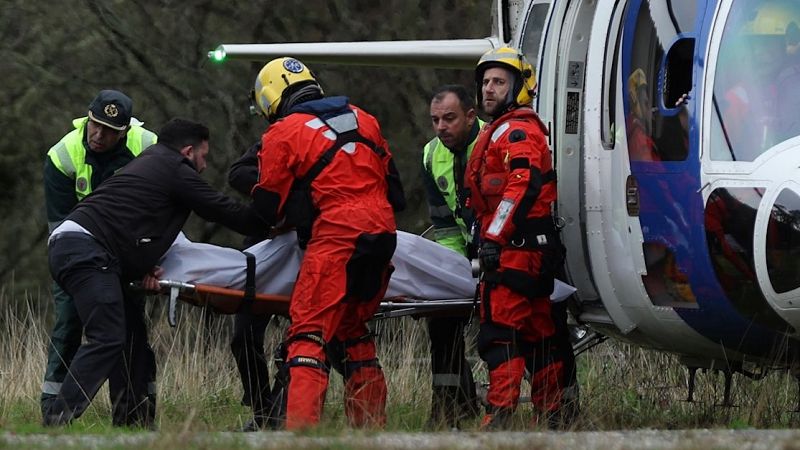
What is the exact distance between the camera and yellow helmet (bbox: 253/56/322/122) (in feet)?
28.3

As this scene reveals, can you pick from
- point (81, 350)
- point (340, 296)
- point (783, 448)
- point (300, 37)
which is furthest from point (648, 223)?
point (300, 37)

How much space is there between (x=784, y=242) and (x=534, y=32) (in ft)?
9.29

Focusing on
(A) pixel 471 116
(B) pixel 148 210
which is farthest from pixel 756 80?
(B) pixel 148 210

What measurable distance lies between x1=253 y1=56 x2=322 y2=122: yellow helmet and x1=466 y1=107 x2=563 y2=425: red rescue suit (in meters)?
0.96

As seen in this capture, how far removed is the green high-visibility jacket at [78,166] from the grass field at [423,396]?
1216 mm

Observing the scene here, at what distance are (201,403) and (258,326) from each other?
0.96 metres

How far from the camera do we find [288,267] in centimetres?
869

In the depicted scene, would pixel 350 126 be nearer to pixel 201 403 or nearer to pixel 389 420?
pixel 389 420

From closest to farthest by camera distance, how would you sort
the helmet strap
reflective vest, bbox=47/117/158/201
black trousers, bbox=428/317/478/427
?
1. the helmet strap
2. black trousers, bbox=428/317/478/427
3. reflective vest, bbox=47/117/158/201

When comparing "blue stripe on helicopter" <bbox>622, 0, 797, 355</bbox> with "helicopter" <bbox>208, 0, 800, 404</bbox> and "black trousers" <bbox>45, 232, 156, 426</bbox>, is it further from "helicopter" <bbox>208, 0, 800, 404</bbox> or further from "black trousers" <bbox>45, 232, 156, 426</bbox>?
"black trousers" <bbox>45, 232, 156, 426</bbox>

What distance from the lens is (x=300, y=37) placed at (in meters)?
15.9

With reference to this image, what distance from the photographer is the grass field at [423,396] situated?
890 cm

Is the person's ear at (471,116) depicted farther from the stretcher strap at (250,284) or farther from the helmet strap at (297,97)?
the stretcher strap at (250,284)

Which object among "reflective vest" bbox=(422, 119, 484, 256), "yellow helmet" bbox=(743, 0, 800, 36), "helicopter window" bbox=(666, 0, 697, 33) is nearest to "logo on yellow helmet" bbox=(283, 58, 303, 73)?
"reflective vest" bbox=(422, 119, 484, 256)
